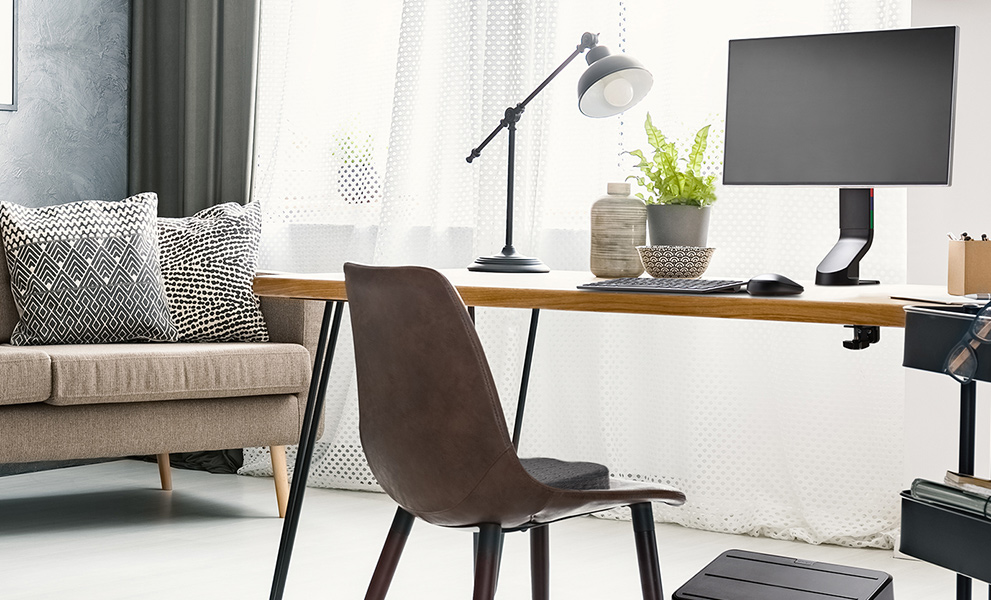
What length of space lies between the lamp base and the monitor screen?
43cm

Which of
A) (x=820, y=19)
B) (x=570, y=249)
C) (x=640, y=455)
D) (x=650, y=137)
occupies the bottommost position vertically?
(x=640, y=455)

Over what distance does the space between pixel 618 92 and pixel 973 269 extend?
788 mm

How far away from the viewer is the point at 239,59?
13.2 ft

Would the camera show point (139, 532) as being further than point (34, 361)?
Yes

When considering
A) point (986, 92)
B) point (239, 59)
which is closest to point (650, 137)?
point (986, 92)

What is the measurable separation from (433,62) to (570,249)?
0.75m

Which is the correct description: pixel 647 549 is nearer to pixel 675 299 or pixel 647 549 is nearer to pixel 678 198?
pixel 675 299

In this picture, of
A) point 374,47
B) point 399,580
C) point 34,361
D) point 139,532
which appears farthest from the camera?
point 374,47

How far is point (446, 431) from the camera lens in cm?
155

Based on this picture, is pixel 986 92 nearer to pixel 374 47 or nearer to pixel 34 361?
pixel 374 47

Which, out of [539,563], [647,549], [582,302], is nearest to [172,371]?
[539,563]

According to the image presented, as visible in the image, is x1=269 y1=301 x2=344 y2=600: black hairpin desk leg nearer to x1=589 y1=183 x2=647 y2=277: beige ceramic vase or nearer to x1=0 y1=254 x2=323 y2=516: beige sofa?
x1=589 y1=183 x2=647 y2=277: beige ceramic vase

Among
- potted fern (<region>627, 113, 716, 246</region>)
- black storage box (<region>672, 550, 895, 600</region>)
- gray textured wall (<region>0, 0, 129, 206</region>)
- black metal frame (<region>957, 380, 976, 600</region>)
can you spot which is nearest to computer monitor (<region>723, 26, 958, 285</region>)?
potted fern (<region>627, 113, 716, 246</region>)

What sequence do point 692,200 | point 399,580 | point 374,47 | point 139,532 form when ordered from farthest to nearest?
point 374,47 < point 139,532 < point 399,580 < point 692,200
